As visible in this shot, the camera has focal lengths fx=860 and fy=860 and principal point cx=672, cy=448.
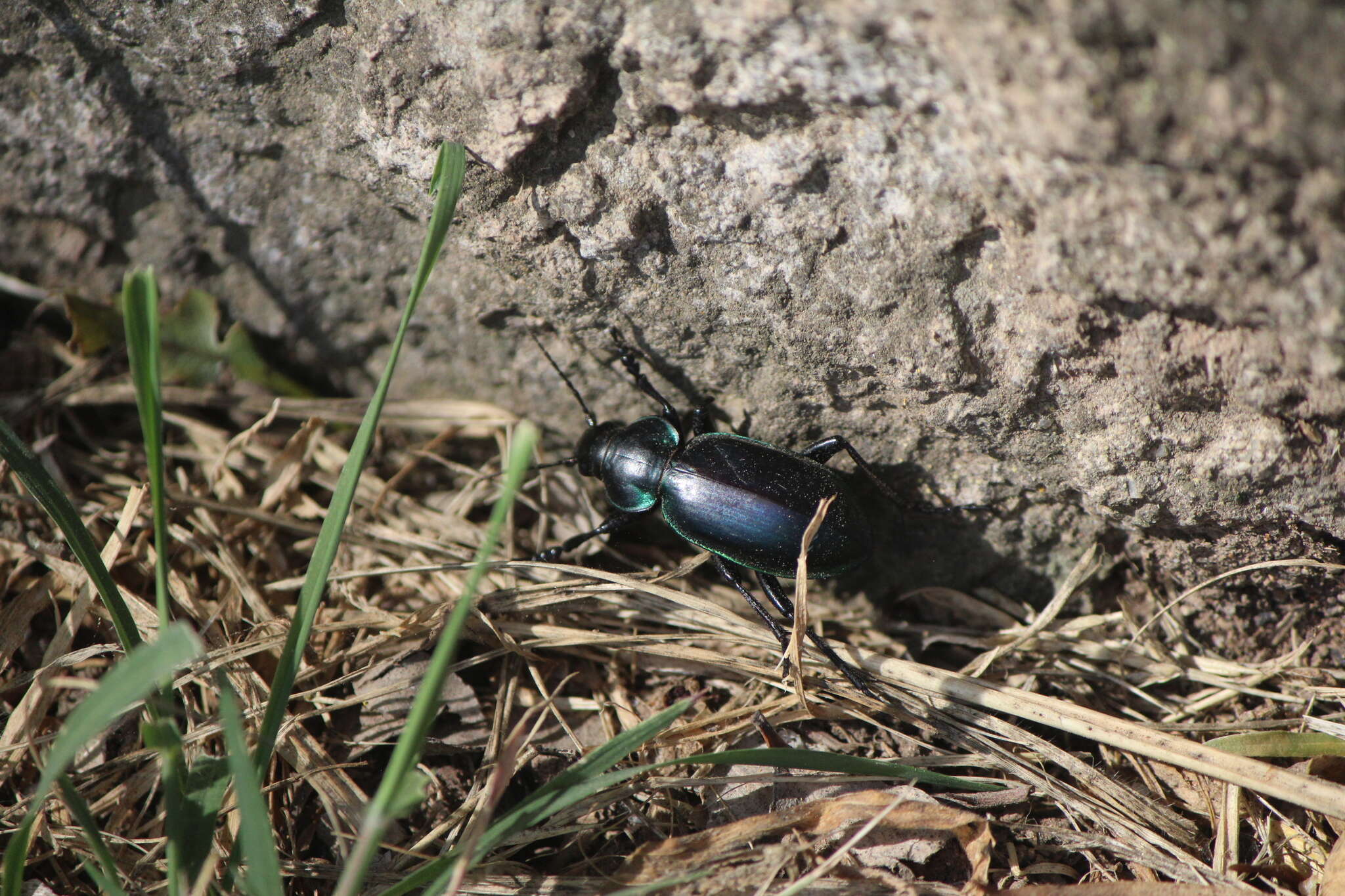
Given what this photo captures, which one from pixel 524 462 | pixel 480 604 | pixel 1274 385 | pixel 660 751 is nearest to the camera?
pixel 524 462

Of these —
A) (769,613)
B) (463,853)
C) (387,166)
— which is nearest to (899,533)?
(769,613)

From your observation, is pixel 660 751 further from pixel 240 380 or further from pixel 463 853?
pixel 240 380

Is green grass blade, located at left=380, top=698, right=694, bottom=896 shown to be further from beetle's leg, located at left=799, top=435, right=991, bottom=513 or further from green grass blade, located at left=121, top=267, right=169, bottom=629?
beetle's leg, located at left=799, top=435, right=991, bottom=513

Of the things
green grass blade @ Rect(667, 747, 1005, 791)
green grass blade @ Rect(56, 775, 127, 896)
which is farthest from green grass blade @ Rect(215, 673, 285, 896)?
green grass blade @ Rect(667, 747, 1005, 791)

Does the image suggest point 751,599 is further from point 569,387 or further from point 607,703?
point 569,387

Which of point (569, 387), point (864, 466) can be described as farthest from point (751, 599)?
point (569, 387)
